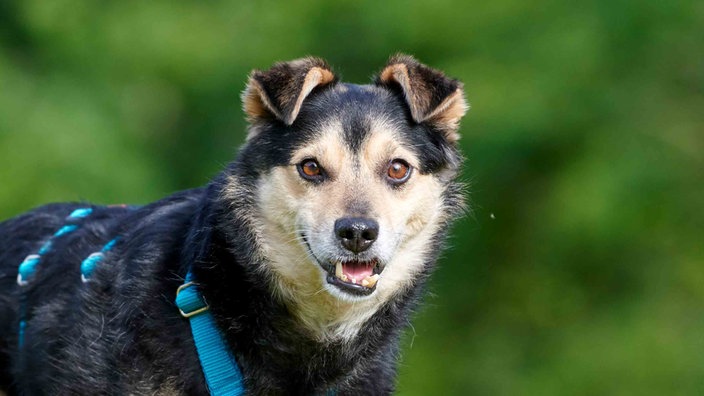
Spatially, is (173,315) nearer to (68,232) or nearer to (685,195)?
(68,232)

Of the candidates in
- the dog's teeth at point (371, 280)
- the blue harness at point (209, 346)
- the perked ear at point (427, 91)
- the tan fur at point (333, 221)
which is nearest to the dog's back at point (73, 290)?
the blue harness at point (209, 346)

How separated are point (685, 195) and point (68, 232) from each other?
989 cm

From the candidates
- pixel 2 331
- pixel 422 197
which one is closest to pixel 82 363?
pixel 2 331

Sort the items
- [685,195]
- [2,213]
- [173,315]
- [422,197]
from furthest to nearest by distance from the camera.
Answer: [685,195], [2,213], [422,197], [173,315]

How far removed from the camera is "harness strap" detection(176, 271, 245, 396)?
17.7 feet

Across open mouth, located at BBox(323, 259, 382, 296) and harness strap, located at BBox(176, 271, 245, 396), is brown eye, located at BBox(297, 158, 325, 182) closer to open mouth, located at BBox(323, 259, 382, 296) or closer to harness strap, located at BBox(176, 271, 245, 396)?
open mouth, located at BBox(323, 259, 382, 296)

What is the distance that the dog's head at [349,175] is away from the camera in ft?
18.6

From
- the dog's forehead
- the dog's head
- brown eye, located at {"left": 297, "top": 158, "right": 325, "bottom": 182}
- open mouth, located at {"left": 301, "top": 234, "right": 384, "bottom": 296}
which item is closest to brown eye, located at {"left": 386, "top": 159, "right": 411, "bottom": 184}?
the dog's head

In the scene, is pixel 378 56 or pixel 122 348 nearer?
pixel 122 348

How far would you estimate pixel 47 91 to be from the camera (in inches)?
592

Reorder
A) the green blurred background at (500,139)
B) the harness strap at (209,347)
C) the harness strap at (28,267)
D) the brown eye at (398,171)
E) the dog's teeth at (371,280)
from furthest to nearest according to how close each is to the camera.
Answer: the green blurred background at (500,139), the harness strap at (28,267), the brown eye at (398,171), the dog's teeth at (371,280), the harness strap at (209,347)

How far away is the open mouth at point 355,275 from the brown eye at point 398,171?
438 millimetres

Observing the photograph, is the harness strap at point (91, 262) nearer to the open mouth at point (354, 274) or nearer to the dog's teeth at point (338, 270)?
the open mouth at point (354, 274)

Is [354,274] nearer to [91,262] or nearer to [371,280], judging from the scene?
[371,280]
